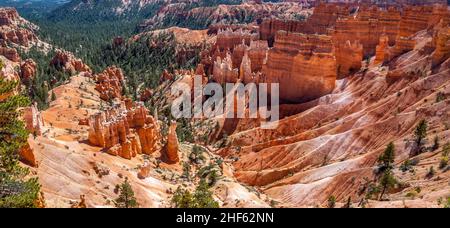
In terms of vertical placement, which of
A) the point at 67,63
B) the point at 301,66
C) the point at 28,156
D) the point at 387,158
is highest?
the point at 28,156

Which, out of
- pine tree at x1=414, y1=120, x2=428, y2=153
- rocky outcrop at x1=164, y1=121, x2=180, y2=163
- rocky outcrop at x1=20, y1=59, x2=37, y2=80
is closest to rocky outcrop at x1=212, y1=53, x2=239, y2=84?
rocky outcrop at x1=164, y1=121, x2=180, y2=163

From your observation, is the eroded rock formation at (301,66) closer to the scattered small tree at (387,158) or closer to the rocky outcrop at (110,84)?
the scattered small tree at (387,158)

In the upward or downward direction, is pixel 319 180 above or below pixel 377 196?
below

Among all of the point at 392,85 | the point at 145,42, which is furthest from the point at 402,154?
the point at 145,42

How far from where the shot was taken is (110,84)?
8012 centimetres

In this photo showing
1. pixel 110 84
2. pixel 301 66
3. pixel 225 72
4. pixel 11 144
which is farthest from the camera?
pixel 110 84

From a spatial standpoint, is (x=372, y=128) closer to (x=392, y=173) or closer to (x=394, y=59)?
(x=392, y=173)

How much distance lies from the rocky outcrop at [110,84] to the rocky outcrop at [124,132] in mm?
26678

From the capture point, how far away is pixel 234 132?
6003 centimetres

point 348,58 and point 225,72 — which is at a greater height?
point 348,58

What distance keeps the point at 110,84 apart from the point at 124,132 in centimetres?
4097

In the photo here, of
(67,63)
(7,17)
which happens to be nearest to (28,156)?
(67,63)

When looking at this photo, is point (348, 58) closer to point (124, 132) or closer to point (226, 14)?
A: point (124, 132)
